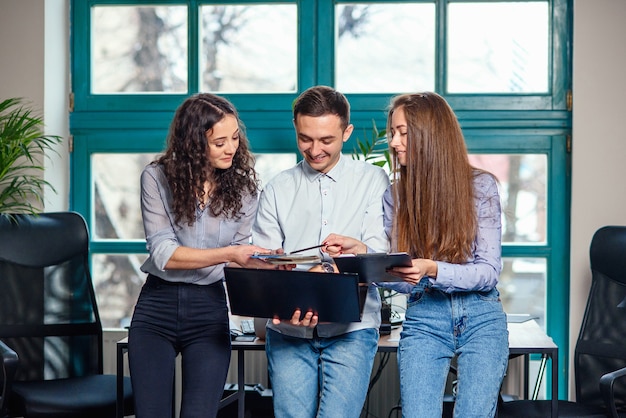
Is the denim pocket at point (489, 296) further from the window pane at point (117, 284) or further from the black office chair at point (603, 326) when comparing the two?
the window pane at point (117, 284)

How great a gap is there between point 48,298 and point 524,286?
222cm

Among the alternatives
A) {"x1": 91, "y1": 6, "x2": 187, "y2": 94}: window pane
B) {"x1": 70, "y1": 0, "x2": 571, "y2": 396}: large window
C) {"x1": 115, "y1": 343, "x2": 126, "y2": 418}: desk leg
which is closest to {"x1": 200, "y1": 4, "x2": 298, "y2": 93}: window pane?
{"x1": 70, "y1": 0, "x2": 571, "y2": 396}: large window

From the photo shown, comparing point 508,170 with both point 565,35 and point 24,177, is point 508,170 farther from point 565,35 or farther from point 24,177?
point 24,177

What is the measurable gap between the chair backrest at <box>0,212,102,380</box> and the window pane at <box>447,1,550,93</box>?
1927 mm

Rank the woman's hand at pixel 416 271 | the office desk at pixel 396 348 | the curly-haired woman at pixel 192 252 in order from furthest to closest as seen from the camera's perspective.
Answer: the office desk at pixel 396 348 < the curly-haired woman at pixel 192 252 < the woman's hand at pixel 416 271

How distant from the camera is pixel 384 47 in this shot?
13.5 feet

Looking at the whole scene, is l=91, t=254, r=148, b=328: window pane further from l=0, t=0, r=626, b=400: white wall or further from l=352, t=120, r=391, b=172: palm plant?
l=0, t=0, r=626, b=400: white wall

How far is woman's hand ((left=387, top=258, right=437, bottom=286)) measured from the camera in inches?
90.9

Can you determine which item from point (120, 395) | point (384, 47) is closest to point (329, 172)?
point (120, 395)

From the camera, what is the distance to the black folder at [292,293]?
2.24m

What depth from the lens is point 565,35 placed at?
4012 mm

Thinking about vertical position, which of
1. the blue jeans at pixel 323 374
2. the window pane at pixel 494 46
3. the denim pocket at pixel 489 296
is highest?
the window pane at pixel 494 46

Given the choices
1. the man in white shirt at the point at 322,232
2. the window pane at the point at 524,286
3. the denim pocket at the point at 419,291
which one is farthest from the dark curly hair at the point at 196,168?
the window pane at the point at 524,286

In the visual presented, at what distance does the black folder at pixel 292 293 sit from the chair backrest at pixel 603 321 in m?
1.47
